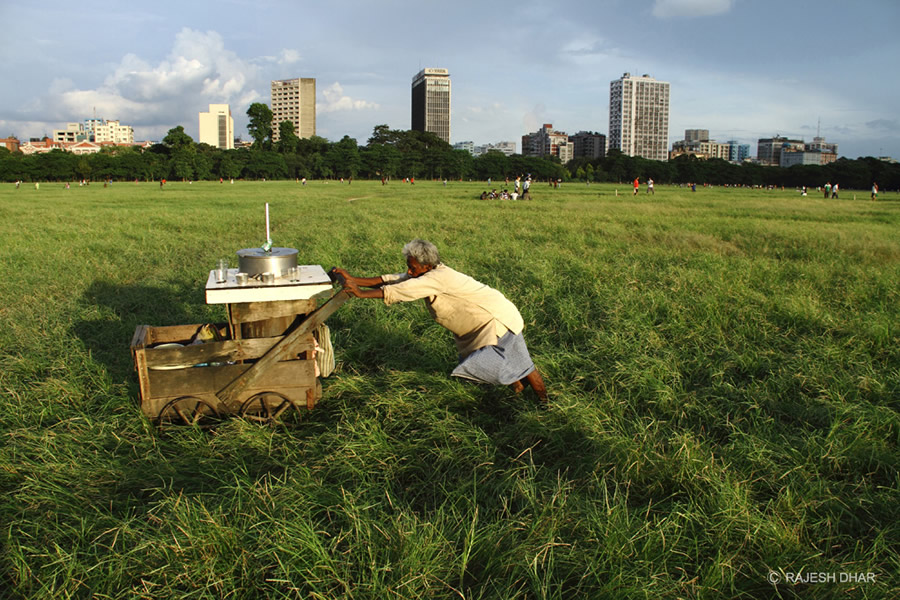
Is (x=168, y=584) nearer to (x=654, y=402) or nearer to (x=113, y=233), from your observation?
(x=654, y=402)

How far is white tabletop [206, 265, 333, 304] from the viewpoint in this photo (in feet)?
11.7

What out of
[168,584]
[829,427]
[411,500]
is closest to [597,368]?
[829,427]

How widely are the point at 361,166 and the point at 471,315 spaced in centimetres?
8385

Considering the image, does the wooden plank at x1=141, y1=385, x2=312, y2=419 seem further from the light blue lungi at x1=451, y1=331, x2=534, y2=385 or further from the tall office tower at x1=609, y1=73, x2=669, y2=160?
the tall office tower at x1=609, y1=73, x2=669, y2=160

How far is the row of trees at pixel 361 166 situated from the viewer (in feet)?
235

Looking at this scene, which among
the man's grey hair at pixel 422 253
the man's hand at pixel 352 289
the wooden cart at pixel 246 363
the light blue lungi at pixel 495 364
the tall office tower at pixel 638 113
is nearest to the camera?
the man's hand at pixel 352 289

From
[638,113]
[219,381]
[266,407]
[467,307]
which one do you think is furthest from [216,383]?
[638,113]

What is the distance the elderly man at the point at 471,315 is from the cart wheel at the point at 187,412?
1.22 meters

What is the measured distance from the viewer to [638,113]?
198m

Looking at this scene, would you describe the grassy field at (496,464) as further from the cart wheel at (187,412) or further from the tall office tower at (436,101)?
the tall office tower at (436,101)

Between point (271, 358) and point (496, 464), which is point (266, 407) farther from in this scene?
point (496, 464)

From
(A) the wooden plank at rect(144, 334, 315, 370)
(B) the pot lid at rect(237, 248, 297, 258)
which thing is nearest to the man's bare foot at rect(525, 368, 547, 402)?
(A) the wooden plank at rect(144, 334, 315, 370)

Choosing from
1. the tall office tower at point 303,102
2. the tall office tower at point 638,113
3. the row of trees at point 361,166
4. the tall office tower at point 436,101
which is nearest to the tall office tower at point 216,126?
the tall office tower at point 303,102

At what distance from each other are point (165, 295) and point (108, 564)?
229 inches
